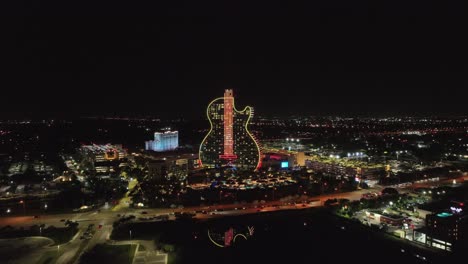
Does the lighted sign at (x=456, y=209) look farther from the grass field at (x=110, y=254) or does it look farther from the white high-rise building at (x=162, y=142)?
the white high-rise building at (x=162, y=142)

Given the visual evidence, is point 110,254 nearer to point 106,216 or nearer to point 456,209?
point 106,216

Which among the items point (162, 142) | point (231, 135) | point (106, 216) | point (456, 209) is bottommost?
point (106, 216)

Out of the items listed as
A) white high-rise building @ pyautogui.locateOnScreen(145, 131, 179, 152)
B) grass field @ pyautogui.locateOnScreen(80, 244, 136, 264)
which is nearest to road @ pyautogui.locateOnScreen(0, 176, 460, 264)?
grass field @ pyautogui.locateOnScreen(80, 244, 136, 264)

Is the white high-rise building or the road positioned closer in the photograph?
the road

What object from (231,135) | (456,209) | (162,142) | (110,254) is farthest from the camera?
(162,142)

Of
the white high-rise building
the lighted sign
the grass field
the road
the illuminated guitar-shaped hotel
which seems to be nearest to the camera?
the grass field

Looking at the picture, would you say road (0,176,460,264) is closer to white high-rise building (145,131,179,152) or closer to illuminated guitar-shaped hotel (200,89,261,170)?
illuminated guitar-shaped hotel (200,89,261,170)

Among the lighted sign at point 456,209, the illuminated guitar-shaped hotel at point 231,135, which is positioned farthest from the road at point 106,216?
the illuminated guitar-shaped hotel at point 231,135

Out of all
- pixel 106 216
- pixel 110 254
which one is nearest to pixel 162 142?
pixel 106 216
